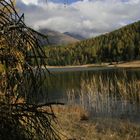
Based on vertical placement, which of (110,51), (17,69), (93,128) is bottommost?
(93,128)

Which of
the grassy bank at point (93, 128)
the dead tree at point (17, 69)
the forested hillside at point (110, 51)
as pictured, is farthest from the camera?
the forested hillside at point (110, 51)

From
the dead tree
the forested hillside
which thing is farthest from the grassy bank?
the forested hillside

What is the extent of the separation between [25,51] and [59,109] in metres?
22.3

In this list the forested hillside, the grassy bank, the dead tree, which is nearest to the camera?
the dead tree

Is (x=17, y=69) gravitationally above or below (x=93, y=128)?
above

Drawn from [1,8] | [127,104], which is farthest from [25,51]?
[127,104]

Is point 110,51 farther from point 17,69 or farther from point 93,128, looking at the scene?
point 17,69

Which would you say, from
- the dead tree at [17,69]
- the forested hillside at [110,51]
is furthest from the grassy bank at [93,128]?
the forested hillside at [110,51]

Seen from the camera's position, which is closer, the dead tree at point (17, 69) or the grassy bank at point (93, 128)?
the dead tree at point (17, 69)

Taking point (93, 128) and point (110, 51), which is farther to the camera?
point (110, 51)

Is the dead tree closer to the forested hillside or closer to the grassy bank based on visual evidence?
the grassy bank

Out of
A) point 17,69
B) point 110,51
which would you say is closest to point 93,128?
point 17,69

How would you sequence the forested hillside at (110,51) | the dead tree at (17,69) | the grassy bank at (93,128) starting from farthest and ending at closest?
the forested hillside at (110,51) < the grassy bank at (93,128) < the dead tree at (17,69)

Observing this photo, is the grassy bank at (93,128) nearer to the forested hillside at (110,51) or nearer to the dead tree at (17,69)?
the dead tree at (17,69)
